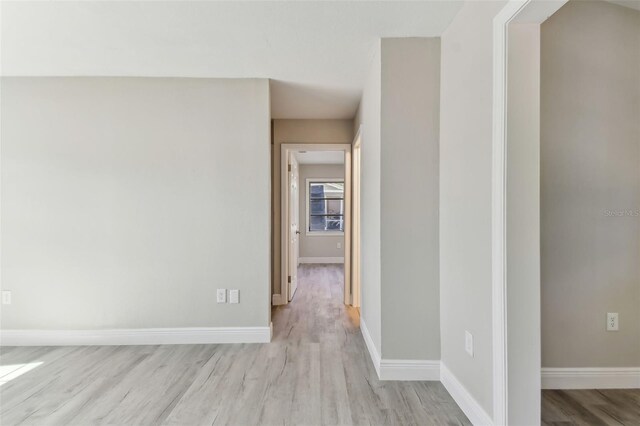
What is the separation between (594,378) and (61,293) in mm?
4198

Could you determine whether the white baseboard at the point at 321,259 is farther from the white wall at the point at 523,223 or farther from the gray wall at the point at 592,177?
the white wall at the point at 523,223

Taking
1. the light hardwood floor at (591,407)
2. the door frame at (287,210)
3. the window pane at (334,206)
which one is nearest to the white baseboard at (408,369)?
the light hardwood floor at (591,407)

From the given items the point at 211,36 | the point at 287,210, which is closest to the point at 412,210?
the point at 211,36

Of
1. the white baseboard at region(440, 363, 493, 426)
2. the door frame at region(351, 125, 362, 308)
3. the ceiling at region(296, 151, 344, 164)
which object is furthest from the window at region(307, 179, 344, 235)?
the white baseboard at region(440, 363, 493, 426)

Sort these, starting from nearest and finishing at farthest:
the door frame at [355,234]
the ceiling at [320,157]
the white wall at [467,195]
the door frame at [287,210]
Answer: the white wall at [467,195], the door frame at [355,234], the door frame at [287,210], the ceiling at [320,157]

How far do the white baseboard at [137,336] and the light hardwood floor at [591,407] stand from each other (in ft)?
6.89

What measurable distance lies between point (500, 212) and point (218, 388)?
2.02 m

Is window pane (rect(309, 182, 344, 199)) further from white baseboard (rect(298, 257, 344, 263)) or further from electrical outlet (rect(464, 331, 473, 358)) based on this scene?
electrical outlet (rect(464, 331, 473, 358))

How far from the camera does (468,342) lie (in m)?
1.82

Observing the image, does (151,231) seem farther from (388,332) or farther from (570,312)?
(570,312)

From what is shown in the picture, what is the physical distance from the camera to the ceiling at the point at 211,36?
6.37 ft

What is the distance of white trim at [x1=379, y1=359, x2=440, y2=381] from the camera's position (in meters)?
2.21

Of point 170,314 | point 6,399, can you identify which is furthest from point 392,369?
point 6,399

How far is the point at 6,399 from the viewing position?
200cm
